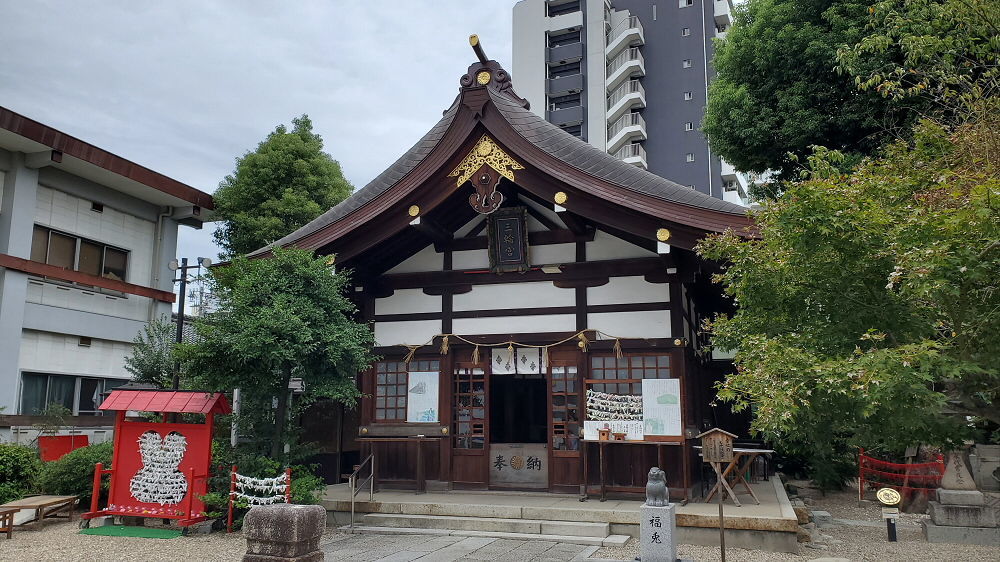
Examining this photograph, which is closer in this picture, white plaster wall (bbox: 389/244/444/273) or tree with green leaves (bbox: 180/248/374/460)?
tree with green leaves (bbox: 180/248/374/460)

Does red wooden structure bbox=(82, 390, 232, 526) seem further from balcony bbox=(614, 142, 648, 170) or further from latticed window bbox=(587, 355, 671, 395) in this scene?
balcony bbox=(614, 142, 648, 170)

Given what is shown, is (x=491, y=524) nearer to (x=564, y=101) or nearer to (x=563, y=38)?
(x=564, y=101)

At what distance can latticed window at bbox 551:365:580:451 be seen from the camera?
11859mm

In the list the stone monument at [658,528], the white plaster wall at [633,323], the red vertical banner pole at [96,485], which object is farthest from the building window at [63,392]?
the stone monument at [658,528]

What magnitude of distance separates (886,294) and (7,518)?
12151 mm

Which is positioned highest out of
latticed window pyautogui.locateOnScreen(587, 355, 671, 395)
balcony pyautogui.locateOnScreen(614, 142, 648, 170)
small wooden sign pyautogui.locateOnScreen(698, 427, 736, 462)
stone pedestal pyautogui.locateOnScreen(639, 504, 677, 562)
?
balcony pyautogui.locateOnScreen(614, 142, 648, 170)

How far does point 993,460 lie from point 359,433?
44.5 feet

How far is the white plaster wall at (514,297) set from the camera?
40.3ft

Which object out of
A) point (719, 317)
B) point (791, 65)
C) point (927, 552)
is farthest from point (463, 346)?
point (791, 65)

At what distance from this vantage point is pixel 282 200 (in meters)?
22.1

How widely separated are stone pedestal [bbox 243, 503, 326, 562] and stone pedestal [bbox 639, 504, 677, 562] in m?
3.75

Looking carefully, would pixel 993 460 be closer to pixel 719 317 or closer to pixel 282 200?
pixel 719 317

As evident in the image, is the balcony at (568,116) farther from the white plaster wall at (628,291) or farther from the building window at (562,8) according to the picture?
the white plaster wall at (628,291)

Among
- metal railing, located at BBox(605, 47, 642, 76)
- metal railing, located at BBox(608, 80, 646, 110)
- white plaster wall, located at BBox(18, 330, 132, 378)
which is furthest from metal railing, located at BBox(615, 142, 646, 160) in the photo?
white plaster wall, located at BBox(18, 330, 132, 378)
